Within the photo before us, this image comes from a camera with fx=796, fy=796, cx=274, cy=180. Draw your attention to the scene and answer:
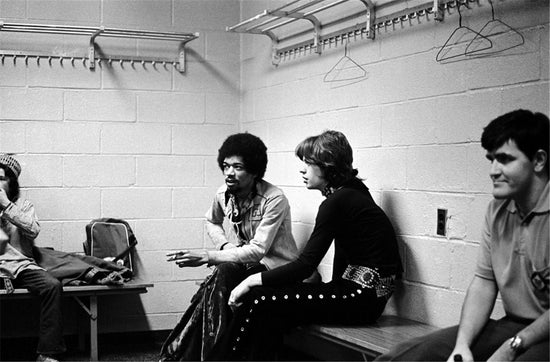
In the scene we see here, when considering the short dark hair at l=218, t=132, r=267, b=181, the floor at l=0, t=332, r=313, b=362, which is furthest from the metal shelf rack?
the floor at l=0, t=332, r=313, b=362

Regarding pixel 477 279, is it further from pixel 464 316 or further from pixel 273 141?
pixel 273 141

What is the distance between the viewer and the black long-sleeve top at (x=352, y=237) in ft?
11.3

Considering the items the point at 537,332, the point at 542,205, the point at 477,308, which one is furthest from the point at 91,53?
the point at 537,332

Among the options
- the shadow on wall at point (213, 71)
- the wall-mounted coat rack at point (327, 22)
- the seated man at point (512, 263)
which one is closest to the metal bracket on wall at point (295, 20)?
the wall-mounted coat rack at point (327, 22)

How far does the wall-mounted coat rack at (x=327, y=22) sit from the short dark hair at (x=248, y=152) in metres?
0.62

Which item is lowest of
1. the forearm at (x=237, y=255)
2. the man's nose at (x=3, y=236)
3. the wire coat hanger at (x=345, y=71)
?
the forearm at (x=237, y=255)

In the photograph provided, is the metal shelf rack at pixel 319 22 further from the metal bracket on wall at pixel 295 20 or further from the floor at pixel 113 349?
the floor at pixel 113 349

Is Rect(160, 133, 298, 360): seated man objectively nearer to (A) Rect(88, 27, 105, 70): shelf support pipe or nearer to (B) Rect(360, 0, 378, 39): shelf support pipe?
(B) Rect(360, 0, 378, 39): shelf support pipe

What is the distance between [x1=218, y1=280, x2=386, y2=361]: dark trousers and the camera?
11.2 feet

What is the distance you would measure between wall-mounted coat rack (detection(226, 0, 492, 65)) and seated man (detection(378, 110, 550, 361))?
Answer: 0.93 m

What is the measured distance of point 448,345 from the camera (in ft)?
8.34

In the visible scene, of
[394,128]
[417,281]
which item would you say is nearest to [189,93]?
[394,128]

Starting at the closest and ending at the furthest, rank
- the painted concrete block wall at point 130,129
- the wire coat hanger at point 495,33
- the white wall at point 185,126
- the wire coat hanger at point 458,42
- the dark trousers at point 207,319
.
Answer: the wire coat hanger at point 495,33 < the wire coat hanger at point 458,42 < the white wall at point 185,126 < the dark trousers at point 207,319 < the painted concrete block wall at point 130,129

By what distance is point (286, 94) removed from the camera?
4645 millimetres
